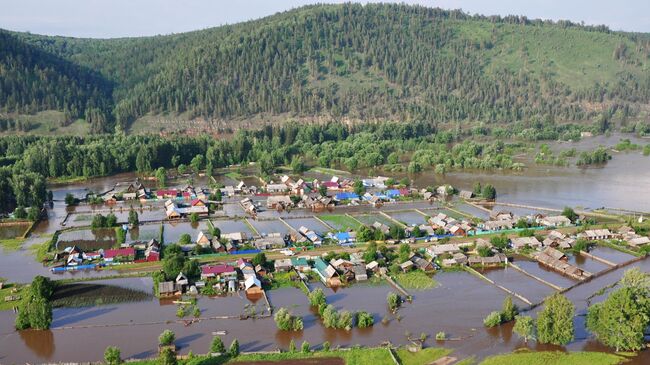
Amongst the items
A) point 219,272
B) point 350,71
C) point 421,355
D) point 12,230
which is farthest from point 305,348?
point 350,71

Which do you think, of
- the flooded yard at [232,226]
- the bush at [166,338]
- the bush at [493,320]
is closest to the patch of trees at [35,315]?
the bush at [166,338]

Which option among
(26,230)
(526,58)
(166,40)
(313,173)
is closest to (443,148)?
(313,173)

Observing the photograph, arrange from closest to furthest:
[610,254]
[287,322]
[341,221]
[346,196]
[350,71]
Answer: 1. [287,322]
2. [610,254]
3. [341,221]
4. [346,196]
5. [350,71]

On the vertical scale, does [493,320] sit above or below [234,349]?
above

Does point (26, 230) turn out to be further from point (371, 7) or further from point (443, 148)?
point (371, 7)

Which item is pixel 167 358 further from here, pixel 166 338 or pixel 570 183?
pixel 570 183

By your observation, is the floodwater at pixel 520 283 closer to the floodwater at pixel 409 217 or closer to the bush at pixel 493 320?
the bush at pixel 493 320
